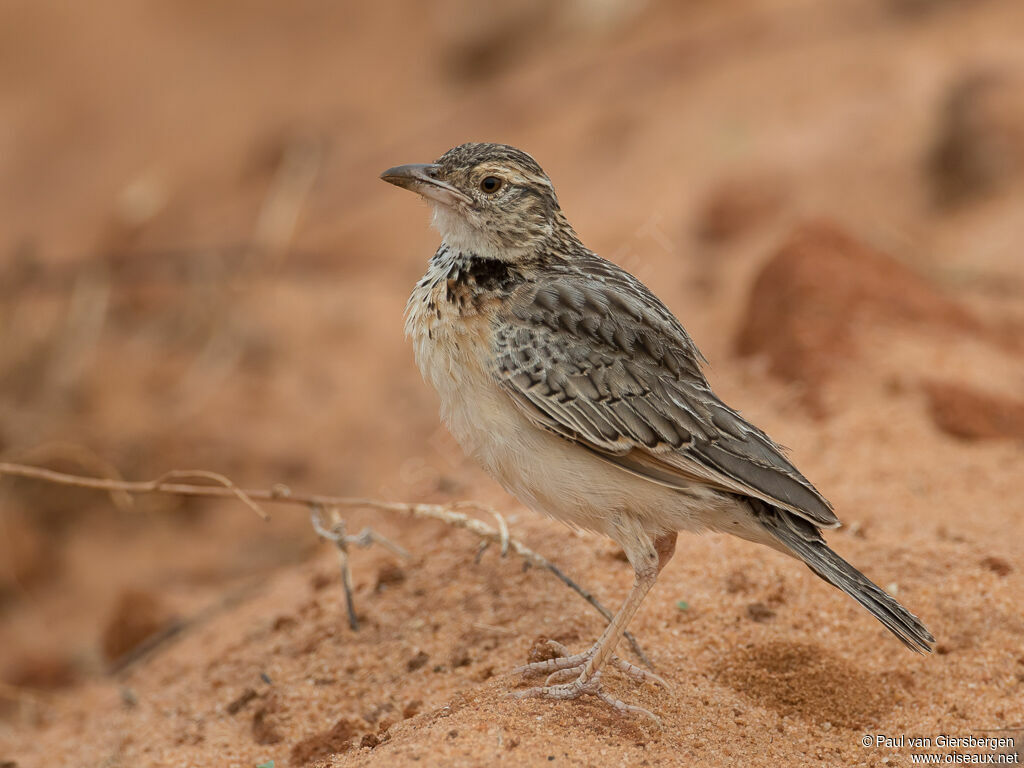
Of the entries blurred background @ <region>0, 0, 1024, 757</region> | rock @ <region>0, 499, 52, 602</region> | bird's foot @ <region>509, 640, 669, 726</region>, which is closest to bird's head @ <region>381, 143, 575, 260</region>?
bird's foot @ <region>509, 640, 669, 726</region>

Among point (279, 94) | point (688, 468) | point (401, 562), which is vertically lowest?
point (401, 562)

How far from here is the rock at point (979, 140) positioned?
→ 958 cm

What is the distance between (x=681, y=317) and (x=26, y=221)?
29.8 ft

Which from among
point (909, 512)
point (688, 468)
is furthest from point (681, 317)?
point (688, 468)

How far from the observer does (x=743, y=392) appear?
22.5 feet

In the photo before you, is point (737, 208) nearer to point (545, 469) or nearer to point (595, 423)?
point (595, 423)

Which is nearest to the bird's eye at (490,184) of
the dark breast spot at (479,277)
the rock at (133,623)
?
the dark breast spot at (479,277)

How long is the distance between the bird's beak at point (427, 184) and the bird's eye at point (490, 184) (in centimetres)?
9

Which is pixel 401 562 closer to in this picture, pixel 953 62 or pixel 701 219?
pixel 701 219

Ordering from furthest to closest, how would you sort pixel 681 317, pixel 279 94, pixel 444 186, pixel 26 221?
pixel 279 94, pixel 26 221, pixel 681 317, pixel 444 186

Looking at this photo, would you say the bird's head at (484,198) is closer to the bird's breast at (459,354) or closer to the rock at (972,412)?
the bird's breast at (459,354)

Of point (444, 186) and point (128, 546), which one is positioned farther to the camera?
point (128, 546)

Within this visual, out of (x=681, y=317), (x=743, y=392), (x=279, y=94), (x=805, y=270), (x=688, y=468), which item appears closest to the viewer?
(x=688, y=468)

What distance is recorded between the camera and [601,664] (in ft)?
13.1
